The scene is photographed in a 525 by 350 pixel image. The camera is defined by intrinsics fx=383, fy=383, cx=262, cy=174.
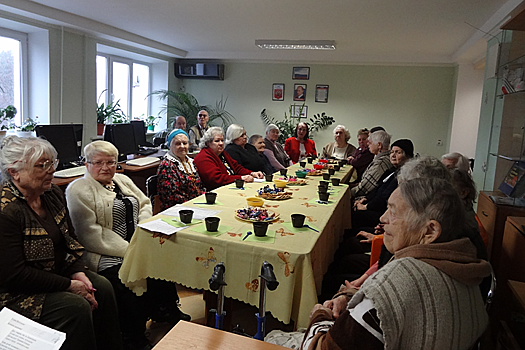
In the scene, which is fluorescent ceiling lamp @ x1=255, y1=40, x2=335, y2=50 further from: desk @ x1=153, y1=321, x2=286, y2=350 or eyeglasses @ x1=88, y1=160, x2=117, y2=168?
desk @ x1=153, y1=321, x2=286, y2=350

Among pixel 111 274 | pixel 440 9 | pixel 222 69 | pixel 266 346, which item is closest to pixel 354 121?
pixel 222 69

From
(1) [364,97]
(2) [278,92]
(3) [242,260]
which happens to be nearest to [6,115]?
(3) [242,260]

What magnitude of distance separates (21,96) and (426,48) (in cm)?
600

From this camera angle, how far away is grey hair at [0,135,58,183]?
1686mm

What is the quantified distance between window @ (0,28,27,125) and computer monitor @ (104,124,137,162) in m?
1.79

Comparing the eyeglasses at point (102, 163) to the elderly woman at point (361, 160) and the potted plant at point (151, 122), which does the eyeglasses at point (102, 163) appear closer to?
the elderly woman at point (361, 160)

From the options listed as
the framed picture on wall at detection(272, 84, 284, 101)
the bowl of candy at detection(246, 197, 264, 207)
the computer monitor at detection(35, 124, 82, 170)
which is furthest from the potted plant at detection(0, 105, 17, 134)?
the framed picture on wall at detection(272, 84, 284, 101)

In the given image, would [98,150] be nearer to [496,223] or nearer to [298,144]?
[496,223]

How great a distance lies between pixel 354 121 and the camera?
7.50 metres

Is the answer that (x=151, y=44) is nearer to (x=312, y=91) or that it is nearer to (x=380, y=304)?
(x=312, y=91)

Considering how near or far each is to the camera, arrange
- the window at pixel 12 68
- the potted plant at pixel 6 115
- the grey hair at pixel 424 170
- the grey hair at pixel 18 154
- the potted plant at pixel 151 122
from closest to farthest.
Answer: the grey hair at pixel 18 154, the grey hair at pixel 424 170, the potted plant at pixel 6 115, the window at pixel 12 68, the potted plant at pixel 151 122

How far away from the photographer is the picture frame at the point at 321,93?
24.8 ft

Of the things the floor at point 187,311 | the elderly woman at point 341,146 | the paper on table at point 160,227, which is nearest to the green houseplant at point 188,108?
the elderly woman at point 341,146

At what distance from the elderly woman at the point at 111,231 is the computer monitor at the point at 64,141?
1461 millimetres
